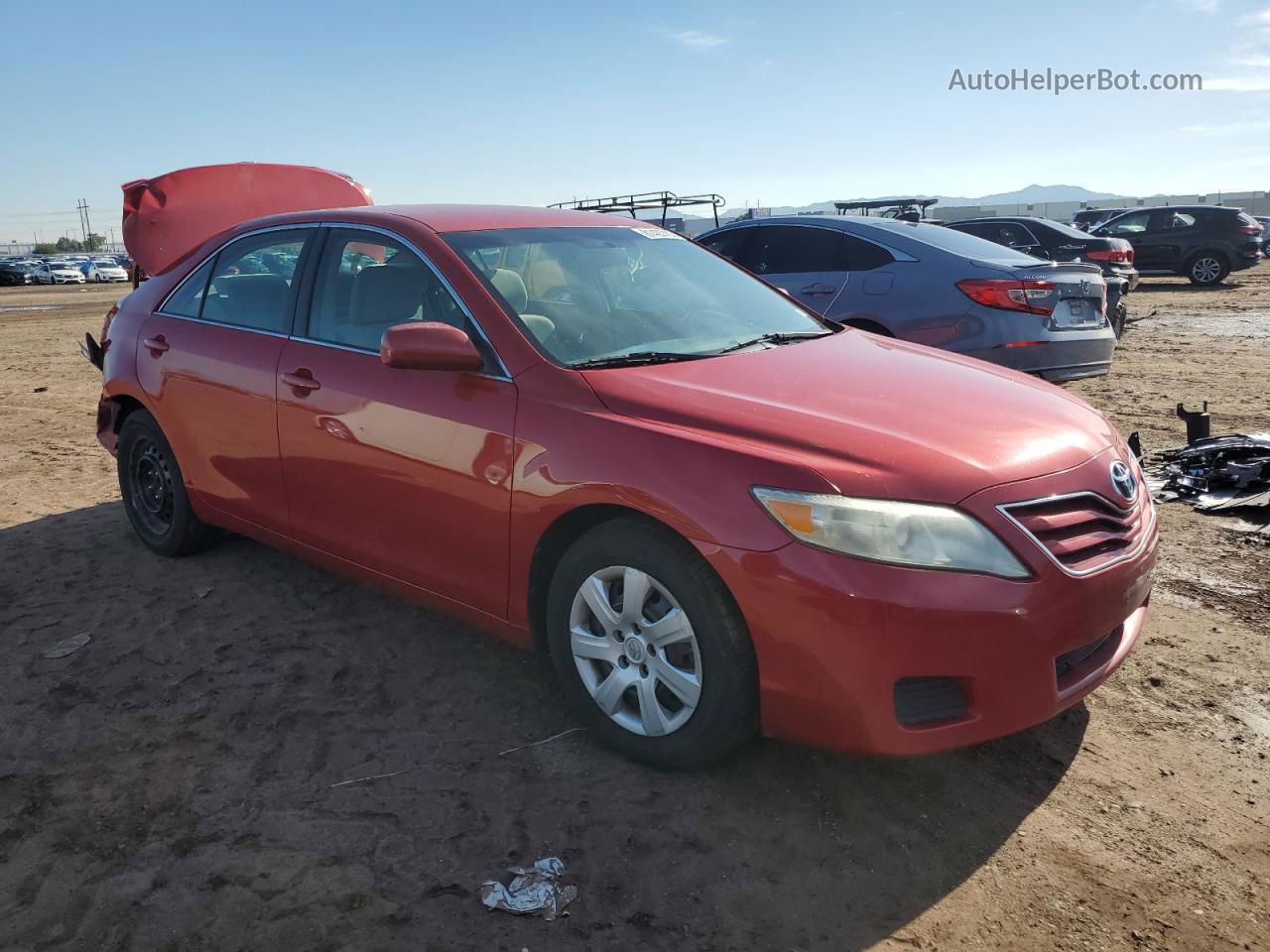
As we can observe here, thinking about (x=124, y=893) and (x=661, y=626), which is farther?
(x=661, y=626)

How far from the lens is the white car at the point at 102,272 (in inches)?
1817

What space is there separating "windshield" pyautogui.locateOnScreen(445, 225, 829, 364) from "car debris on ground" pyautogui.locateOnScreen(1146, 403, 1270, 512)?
2.84 meters

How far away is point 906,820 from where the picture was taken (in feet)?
9.27

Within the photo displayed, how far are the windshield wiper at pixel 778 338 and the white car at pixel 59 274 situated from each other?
157 feet

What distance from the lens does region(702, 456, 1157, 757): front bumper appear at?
2543mm

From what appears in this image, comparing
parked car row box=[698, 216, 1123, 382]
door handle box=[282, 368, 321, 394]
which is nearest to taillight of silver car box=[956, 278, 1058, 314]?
parked car row box=[698, 216, 1123, 382]

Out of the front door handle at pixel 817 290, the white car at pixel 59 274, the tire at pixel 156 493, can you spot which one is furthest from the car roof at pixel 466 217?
the white car at pixel 59 274

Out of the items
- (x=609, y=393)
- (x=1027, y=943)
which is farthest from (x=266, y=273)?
(x=1027, y=943)

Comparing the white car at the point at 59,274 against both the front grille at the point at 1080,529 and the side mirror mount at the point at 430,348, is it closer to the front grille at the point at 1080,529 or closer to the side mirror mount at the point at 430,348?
the side mirror mount at the point at 430,348

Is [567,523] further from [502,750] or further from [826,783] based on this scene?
[826,783]

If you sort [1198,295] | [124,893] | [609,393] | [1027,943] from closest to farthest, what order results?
[1027,943]
[124,893]
[609,393]
[1198,295]

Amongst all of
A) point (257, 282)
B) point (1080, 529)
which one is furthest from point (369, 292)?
point (1080, 529)

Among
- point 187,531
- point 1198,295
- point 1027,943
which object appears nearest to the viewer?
point 1027,943

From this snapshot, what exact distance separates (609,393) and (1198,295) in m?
20.4
